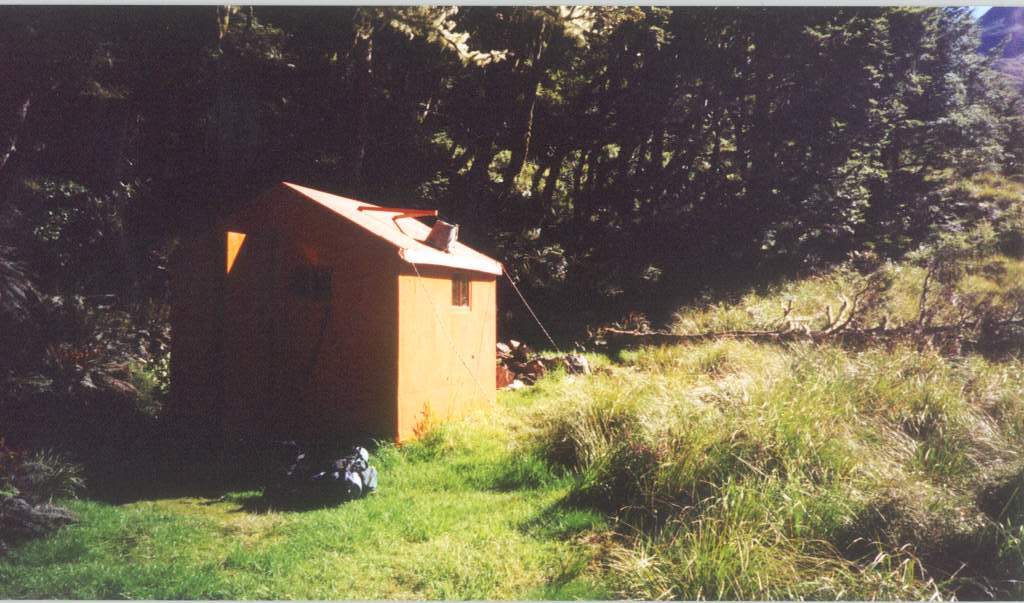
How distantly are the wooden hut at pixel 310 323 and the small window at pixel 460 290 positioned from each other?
405 millimetres

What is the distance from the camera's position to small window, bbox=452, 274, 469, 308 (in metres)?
8.68

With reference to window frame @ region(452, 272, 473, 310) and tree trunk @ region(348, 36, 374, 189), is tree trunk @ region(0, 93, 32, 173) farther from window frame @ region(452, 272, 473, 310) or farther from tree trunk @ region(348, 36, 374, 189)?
tree trunk @ region(348, 36, 374, 189)

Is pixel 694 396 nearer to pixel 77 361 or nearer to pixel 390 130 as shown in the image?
pixel 77 361

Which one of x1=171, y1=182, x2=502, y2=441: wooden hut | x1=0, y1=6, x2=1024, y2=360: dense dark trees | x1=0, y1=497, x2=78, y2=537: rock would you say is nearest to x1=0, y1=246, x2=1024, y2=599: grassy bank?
x1=0, y1=497, x2=78, y2=537: rock

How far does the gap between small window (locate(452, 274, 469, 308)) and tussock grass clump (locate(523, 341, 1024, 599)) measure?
7.40ft

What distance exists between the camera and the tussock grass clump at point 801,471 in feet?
12.6

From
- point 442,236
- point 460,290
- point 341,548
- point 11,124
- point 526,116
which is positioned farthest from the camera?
point 526,116

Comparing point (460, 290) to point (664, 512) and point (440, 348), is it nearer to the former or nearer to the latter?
point (440, 348)

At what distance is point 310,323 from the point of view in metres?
7.66

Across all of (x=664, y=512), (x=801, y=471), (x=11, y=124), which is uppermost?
(x=11, y=124)

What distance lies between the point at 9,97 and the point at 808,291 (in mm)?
15690

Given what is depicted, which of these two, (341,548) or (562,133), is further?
(562,133)

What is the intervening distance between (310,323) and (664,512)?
4.83 metres

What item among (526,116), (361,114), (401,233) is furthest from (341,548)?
(526,116)
